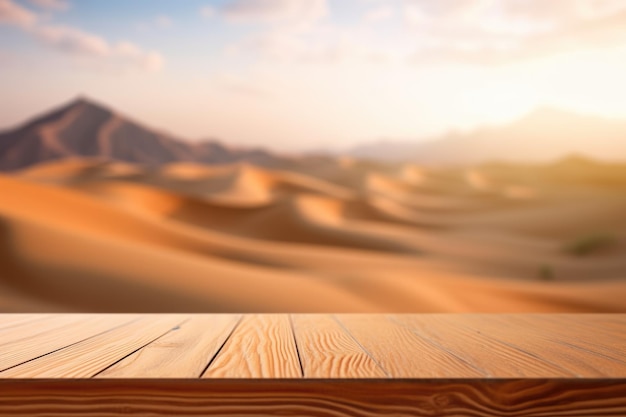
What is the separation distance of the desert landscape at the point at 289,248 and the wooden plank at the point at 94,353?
356cm

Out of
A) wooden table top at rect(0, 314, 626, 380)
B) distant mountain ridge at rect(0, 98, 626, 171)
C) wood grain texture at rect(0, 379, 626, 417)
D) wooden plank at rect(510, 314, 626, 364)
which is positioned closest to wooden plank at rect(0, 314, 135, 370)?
wooden table top at rect(0, 314, 626, 380)

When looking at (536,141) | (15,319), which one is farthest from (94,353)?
(536,141)

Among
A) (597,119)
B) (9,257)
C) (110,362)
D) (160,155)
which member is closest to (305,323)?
(110,362)

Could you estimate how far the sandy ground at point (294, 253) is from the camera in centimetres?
623

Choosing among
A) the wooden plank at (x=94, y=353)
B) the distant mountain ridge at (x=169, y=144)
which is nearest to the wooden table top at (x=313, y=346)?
the wooden plank at (x=94, y=353)

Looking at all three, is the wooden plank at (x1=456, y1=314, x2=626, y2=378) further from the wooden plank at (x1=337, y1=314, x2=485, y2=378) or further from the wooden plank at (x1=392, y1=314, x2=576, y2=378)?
the wooden plank at (x1=337, y1=314, x2=485, y2=378)

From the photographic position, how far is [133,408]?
137 cm

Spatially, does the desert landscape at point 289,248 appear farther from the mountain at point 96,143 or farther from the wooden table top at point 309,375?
the mountain at point 96,143

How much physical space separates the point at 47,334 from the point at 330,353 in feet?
3.36

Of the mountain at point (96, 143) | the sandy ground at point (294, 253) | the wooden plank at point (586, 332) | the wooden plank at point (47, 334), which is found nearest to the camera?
the wooden plank at point (47, 334)

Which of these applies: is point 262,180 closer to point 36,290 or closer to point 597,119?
point 36,290

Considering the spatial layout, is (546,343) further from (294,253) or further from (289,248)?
(289,248)

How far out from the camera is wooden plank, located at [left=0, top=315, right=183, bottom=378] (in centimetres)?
143

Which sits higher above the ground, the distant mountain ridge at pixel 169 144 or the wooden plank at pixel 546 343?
the distant mountain ridge at pixel 169 144
